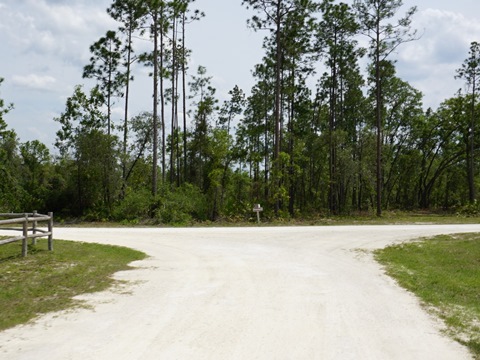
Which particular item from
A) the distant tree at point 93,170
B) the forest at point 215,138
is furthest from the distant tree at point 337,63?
the distant tree at point 93,170

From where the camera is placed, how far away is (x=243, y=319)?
6184mm

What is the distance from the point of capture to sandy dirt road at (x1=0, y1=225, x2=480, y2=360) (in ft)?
16.2

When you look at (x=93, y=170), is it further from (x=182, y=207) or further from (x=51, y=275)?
(x=51, y=275)

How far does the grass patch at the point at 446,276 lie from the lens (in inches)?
243

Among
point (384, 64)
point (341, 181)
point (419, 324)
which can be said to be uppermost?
point (384, 64)

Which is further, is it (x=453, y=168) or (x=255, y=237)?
(x=453, y=168)

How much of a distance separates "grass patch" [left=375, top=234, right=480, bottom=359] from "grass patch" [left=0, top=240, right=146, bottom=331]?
5823mm

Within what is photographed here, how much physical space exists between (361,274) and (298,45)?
23.5 m

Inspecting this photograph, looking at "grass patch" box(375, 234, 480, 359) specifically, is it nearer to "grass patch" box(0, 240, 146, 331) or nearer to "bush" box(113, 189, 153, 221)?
"grass patch" box(0, 240, 146, 331)

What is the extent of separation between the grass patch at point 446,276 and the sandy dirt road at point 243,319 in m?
0.29

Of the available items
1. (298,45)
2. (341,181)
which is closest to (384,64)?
(298,45)

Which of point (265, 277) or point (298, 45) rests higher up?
point (298, 45)

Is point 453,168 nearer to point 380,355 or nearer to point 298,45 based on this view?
point 298,45

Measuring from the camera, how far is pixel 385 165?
4572 centimetres
